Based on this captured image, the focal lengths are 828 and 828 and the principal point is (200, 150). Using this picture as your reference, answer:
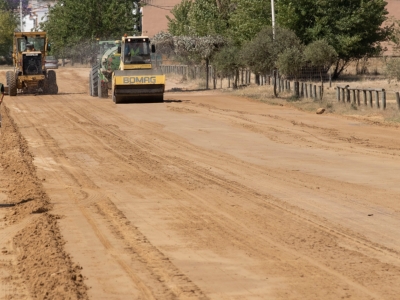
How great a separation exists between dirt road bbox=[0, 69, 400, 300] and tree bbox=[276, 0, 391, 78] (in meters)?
21.5

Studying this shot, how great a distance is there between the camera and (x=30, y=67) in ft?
129

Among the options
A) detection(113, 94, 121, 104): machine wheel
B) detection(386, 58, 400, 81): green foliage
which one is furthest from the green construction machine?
detection(386, 58, 400, 81): green foliage

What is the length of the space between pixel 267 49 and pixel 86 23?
3864 cm

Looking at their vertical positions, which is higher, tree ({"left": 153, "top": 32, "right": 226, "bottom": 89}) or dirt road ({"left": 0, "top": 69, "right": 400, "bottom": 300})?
tree ({"left": 153, "top": 32, "right": 226, "bottom": 89})

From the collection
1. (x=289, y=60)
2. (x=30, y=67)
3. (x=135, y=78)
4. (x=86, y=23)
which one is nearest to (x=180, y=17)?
(x=86, y=23)

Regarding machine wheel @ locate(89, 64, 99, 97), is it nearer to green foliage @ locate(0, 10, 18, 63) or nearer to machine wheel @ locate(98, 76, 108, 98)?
machine wheel @ locate(98, 76, 108, 98)

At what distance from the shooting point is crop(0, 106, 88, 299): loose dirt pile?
7578 millimetres

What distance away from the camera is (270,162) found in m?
17.1

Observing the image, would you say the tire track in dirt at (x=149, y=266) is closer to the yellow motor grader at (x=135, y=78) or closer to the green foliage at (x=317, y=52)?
the yellow motor grader at (x=135, y=78)

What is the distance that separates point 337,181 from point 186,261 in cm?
648

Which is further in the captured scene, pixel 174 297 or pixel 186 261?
pixel 186 261

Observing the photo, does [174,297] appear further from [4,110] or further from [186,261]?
[4,110]

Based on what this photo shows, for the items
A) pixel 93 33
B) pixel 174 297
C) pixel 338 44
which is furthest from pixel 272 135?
pixel 93 33

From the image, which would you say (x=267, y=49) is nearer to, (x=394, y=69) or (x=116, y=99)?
(x=116, y=99)
